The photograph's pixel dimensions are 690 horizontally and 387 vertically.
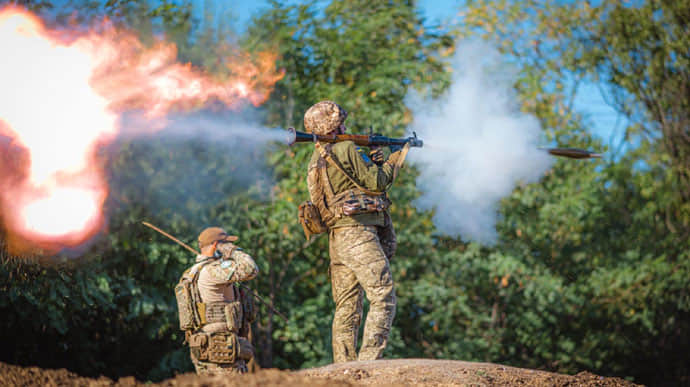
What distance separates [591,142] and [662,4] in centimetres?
314

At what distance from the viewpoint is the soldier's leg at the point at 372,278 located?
625 centimetres

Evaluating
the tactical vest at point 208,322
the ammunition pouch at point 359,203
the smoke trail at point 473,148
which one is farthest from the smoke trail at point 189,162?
the tactical vest at point 208,322

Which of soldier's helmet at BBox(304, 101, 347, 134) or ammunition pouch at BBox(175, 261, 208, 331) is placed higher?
soldier's helmet at BBox(304, 101, 347, 134)

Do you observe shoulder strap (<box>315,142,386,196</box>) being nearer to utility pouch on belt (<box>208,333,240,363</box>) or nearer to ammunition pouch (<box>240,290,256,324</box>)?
ammunition pouch (<box>240,290,256,324</box>)

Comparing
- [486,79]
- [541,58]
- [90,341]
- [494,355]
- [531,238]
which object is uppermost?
[541,58]

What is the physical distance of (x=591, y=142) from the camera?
46.0 feet

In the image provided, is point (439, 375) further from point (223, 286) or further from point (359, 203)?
point (223, 286)

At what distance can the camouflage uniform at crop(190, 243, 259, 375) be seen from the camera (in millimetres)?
6004

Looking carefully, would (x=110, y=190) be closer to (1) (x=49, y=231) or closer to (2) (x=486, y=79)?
(1) (x=49, y=231)

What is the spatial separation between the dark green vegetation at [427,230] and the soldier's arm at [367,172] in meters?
3.47

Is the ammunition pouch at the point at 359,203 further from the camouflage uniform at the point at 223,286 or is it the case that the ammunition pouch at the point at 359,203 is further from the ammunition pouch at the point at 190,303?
the ammunition pouch at the point at 190,303

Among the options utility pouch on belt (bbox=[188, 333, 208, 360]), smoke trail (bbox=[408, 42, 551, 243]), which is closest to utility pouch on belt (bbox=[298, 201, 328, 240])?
utility pouch on belt (bbox=[188, 333, 208, 360])

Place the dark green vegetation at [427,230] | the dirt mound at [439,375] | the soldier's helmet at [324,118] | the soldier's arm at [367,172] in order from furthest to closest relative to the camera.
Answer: the dark green vegetation at [427,230] < the soldier's helmet at [324,118] < the soldier's arm at [367,172] < the dirt mound at [439,375]

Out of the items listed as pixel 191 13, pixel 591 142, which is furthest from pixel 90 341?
pixel 591 142
